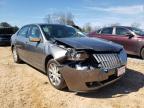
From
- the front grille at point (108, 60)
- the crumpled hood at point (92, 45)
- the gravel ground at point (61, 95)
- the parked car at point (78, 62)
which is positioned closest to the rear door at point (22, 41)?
the gravel ground at point (61, 95)

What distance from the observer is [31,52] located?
713 cm

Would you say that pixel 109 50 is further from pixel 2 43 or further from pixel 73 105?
pixel 2 43

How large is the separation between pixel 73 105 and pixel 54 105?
14.7 inches

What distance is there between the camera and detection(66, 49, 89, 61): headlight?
16.6ft

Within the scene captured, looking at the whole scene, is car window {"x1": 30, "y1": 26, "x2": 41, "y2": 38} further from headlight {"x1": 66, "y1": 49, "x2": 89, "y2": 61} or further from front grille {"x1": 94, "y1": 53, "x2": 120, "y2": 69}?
front grille {"x1": 94, "y1": 53, "x2": 120, "y2": 69}

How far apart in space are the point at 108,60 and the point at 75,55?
2.34 ft

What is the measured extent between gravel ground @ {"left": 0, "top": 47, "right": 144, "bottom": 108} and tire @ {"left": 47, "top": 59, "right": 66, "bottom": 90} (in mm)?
133

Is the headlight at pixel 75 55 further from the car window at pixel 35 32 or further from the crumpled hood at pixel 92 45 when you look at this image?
the car window at pixel 35 32

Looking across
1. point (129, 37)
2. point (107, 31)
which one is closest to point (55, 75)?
point (129, 37)

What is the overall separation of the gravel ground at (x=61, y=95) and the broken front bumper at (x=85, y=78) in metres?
0.27

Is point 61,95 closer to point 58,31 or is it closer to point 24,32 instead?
point 58,31

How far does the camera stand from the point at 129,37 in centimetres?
1059

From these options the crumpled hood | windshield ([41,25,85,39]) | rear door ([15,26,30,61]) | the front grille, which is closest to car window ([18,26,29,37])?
rear door ([15,26,30,61])

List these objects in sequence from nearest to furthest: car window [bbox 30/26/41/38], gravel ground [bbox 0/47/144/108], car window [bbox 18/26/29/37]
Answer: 1. gravel ground [bbox 0/47/144/108]
2. car window [bbox 30/26/41/38]
3. car window [bbox 18/26/29/37]
